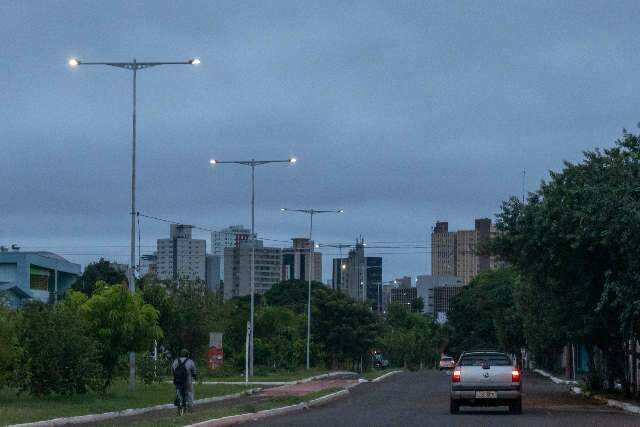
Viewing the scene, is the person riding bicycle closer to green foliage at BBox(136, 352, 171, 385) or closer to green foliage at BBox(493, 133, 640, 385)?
green foliage at BBox(493, 133, 640, 385)

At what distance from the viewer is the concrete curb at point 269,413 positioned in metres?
22.7

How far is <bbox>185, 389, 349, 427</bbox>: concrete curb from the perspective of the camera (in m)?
22.7

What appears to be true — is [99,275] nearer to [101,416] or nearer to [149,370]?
[149,370]

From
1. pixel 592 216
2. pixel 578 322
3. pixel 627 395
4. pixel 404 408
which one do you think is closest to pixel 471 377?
pixel 404 408

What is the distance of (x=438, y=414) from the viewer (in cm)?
2825

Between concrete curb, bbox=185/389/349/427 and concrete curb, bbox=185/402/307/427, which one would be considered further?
concrete curb, bbox=185/389/349/427

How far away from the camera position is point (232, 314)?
71812 millimetres

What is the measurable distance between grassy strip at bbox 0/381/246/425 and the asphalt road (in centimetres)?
483

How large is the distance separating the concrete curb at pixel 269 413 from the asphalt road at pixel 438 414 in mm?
413

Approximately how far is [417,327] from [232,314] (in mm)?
63467

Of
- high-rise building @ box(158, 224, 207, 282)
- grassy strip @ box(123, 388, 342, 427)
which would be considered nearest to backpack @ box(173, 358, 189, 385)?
grassy strip @ box(123, 388, 342, 427)

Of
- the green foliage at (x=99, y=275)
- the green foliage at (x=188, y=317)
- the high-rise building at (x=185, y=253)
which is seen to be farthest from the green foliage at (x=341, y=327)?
the high-rise building at (x=185, y=253)

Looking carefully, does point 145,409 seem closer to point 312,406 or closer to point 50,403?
point 50,403

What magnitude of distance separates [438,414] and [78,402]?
990cm
